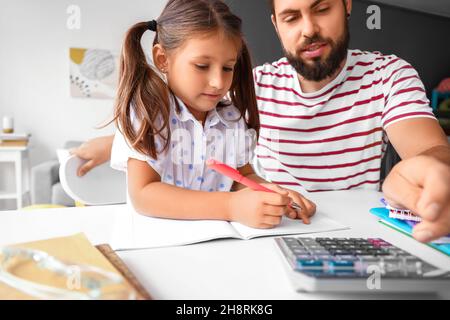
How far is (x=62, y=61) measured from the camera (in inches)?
132

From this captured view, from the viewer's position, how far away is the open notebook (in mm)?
516

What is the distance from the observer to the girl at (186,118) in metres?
0.65

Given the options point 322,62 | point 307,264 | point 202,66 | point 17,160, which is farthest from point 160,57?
point 17,160

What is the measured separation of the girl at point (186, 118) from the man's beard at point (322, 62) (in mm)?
227

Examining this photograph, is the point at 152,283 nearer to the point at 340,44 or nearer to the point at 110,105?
the point at 340,44

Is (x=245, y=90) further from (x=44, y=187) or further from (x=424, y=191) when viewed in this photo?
(x=44, y=187)

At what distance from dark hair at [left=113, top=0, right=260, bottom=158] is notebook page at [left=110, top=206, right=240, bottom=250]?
0.60ft

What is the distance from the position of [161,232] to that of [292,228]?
0.20 metres

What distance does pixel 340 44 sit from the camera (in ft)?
3.75

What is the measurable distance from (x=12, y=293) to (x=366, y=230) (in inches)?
18.8

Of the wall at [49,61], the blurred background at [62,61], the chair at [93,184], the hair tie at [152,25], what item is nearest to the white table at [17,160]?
the blurred background at [62,61]

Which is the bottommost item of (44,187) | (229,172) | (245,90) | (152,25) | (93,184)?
(44,187)

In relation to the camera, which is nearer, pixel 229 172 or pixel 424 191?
pixel 424 191
